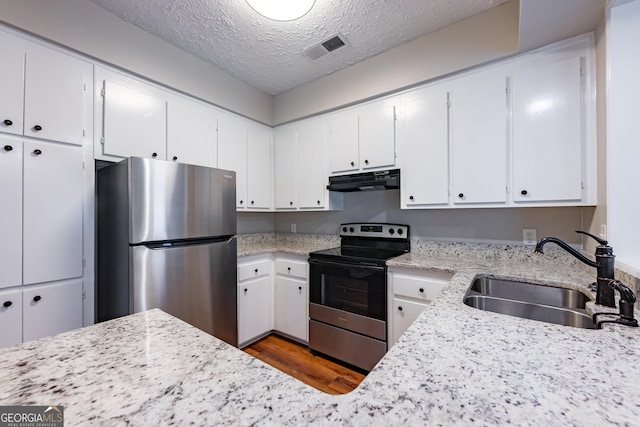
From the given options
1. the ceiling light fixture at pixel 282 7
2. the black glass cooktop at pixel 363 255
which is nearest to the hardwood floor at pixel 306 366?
the black glass cooktop at pixel 363 255

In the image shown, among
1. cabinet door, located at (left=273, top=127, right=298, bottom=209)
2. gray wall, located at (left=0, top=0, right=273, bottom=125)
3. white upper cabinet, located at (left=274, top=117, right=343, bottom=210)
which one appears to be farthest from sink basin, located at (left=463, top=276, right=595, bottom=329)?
gray wall, located at (left=0, top=0, right=273, bottom=125)

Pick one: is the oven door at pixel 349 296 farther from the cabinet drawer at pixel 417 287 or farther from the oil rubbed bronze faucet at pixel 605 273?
the oil rubbed bronze faucet at pixel 605 273

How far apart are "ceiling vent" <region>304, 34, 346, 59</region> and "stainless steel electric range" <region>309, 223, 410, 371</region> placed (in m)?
1.63

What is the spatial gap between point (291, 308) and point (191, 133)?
1.88 meters

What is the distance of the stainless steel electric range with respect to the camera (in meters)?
2.02

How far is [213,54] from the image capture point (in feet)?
7.61

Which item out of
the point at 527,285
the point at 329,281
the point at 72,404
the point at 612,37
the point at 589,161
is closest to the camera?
the point at 72,404

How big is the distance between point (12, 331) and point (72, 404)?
167 cm

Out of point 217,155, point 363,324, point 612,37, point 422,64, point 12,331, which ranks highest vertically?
point 422,64

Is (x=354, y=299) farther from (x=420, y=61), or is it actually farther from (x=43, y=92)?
(x=43, y=92)

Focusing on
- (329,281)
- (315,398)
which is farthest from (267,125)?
(315,398)

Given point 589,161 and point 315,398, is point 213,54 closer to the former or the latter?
point 315,398

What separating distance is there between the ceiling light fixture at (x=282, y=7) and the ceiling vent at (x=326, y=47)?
1.79 ft

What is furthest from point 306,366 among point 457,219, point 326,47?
point 326,47
